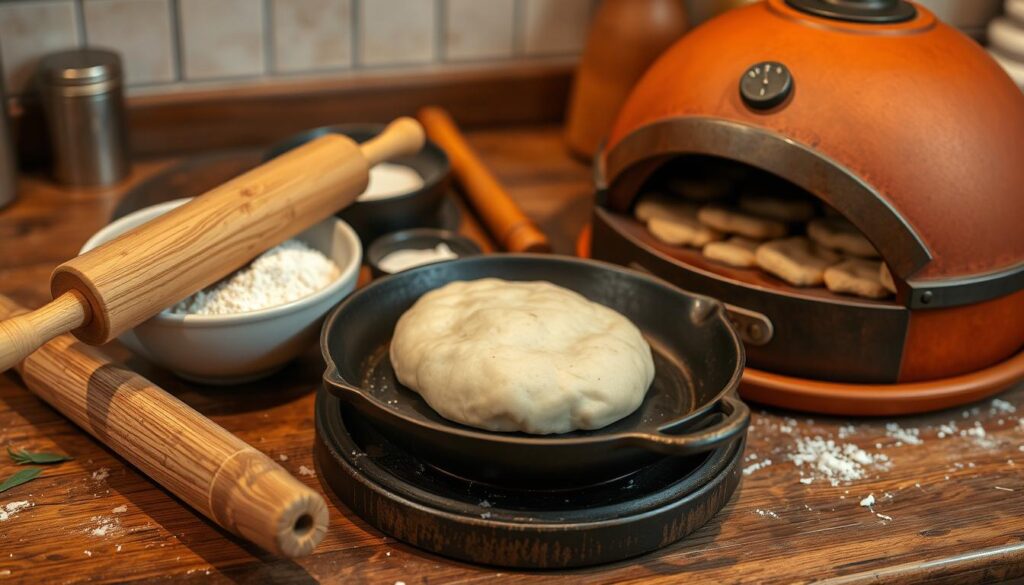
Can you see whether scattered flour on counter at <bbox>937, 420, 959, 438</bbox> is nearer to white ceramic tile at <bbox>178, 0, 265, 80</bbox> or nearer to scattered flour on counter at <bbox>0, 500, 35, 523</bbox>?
scattered flour on counter at <bbox>0, 500, 35, 523</bbox>

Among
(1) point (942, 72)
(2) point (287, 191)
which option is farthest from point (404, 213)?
(1) point (942, 72)

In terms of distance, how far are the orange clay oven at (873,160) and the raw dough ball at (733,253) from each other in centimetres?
1

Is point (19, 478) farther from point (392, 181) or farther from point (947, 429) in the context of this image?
point (947, 429)

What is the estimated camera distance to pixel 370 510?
87cm

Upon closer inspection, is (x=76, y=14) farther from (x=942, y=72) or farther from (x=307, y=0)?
(x=942, y=72)

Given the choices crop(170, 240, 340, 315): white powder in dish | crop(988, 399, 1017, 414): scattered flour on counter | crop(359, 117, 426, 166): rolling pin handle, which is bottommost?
crop(988, 399, 1017, 414): scattered flour on counter

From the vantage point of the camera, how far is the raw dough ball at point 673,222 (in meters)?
1.12

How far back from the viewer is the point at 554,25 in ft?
5.40

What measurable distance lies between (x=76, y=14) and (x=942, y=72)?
1.09 m

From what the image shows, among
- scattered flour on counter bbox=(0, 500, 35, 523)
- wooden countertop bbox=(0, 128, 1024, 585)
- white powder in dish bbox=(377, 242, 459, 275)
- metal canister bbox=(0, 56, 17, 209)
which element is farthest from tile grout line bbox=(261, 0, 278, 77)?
scattered flour on counter bbox=(0, 500, 35, 523)

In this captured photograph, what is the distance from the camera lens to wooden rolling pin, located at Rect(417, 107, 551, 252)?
1.27 metres

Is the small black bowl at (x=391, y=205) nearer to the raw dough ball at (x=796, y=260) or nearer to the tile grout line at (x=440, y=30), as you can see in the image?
the tile grout line at (x=440, y=30)

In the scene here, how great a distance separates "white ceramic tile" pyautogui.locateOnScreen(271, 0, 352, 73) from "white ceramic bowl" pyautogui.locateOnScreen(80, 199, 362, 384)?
0.54 metres

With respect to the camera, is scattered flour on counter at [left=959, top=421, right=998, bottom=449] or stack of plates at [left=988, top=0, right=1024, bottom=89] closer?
scattered flour on counter at [left=959, top=421, right=998, bottom=449]
